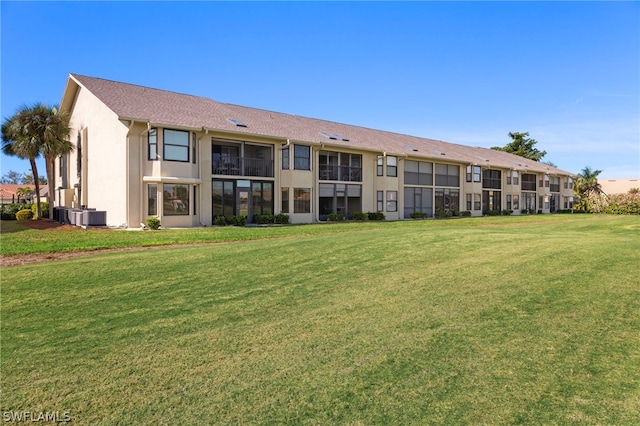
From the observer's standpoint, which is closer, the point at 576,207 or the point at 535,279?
the point at 535,279

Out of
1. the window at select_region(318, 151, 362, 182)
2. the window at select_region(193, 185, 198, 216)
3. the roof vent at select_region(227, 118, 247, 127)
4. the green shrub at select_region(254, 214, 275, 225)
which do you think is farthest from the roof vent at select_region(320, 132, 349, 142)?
the window at select_region(193, 185, 198, 216)

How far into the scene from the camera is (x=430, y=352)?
437 centimetres

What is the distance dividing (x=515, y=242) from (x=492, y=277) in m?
4.22

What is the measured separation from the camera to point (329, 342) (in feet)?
15.4

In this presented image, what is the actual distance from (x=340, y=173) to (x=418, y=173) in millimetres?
9146

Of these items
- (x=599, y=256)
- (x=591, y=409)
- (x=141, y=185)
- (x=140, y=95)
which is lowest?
(x=591, y=409)

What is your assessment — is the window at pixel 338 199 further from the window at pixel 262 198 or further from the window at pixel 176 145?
the window at pixel 176 145

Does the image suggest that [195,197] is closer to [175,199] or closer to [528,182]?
[175,199]

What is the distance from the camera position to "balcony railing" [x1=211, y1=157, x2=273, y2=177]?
2303 cm

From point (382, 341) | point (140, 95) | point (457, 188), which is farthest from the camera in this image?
point (457, 188)

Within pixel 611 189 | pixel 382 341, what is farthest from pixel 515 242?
pixel 611 189

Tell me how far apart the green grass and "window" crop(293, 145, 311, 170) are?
17.8m

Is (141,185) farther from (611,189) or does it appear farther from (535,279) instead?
(611,189)

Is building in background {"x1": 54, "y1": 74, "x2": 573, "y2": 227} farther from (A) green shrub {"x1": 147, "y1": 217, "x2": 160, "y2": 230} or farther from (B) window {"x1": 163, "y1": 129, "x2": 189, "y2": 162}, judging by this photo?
(A) green shrub {"x1": 147, "y1": 217, "x2": 160, "y2": 230}
